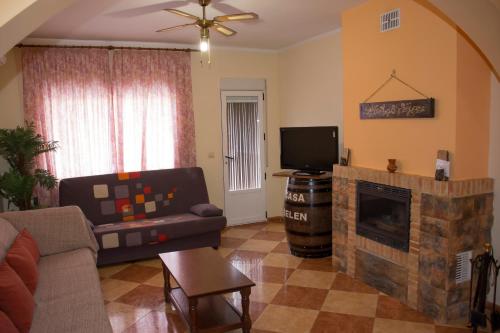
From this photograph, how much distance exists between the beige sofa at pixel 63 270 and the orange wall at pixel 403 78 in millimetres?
2550

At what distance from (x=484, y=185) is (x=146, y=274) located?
3260mm

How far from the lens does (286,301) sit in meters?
3.59

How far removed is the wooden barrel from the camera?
4.50 m

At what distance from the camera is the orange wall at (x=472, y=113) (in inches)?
117

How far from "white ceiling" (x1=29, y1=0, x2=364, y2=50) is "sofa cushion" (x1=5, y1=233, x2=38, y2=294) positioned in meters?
2.03

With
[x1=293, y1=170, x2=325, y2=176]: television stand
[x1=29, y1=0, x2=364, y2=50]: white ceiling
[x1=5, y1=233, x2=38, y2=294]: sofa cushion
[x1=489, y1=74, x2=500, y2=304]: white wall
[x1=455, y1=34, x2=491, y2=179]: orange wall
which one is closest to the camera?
[x1=5, y1=233, x2=38, y2=294]: sofa cushion

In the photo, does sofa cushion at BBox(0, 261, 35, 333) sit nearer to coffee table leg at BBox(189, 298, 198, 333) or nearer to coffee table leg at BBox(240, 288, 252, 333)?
coffee table leg at BBox(189, 298, 198, 333)

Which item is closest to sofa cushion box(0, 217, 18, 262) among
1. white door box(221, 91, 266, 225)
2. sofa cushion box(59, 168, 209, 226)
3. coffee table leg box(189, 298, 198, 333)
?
coffee table leg box(189, 298, 198, 333)

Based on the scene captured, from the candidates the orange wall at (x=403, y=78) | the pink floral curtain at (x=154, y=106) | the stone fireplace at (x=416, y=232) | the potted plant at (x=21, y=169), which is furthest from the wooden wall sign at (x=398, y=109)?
the potted plant at (x=21, y=169)

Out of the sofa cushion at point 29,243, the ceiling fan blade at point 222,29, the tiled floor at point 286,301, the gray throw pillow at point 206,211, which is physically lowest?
the tiled floor at point 286,301

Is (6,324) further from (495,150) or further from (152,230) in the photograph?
(495,150)

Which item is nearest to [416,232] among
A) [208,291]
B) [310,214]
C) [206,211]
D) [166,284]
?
[310,214]

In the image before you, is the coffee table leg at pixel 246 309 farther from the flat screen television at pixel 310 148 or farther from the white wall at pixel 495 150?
the flat screen television at pixel 310 148

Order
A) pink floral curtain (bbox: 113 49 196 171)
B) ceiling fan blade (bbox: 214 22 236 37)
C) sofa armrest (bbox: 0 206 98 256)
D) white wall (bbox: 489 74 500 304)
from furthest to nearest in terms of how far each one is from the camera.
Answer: pink floral curtain (bbox: 113 49 196 171), sofa armrest (bbox: 0 206 98 256), ceiling fan blade (bbox: 214 22 236 37), white wall (bbox: 489 74 500 304)
